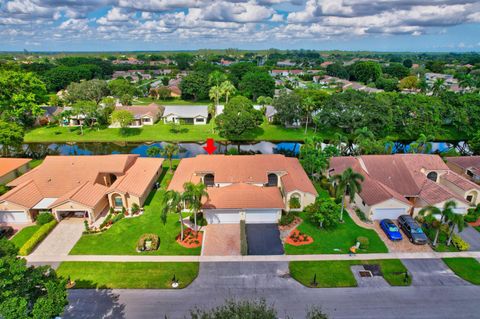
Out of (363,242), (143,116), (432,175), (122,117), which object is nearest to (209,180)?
(363,242)

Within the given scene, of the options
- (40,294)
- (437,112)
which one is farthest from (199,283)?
(437,112)

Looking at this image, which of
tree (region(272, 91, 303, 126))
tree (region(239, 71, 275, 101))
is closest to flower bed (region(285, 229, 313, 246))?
tree (region(272, 91, 303, 126))

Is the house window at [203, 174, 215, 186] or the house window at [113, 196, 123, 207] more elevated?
the house window at [203, 174, 215, 186]

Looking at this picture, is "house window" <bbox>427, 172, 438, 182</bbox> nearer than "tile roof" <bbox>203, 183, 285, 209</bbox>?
No

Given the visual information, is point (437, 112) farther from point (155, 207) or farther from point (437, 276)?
point (155, 207)

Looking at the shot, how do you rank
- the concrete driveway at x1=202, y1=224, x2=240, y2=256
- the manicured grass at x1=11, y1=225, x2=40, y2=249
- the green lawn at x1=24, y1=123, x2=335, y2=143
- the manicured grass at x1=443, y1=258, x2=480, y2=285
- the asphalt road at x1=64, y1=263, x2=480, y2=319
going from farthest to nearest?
the green lawn at x1=24, y1=123, x2=335, y2=143
the manicured grass at x1=11, y1=225, x2=40, y2=249
the concrete driveway at x1=202, y1=224, x2=240, y2=256
the manicured grass at x1=443, y1=258, x2=480, y2=285
the asphalt road at x1=64, y1=263, x2=480, y2=319

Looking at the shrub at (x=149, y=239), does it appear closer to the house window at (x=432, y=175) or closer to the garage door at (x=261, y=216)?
the garage door at (x=261, y=216)

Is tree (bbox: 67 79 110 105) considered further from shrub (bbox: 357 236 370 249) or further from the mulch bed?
shrub (bbox: 357 236 370 249)
